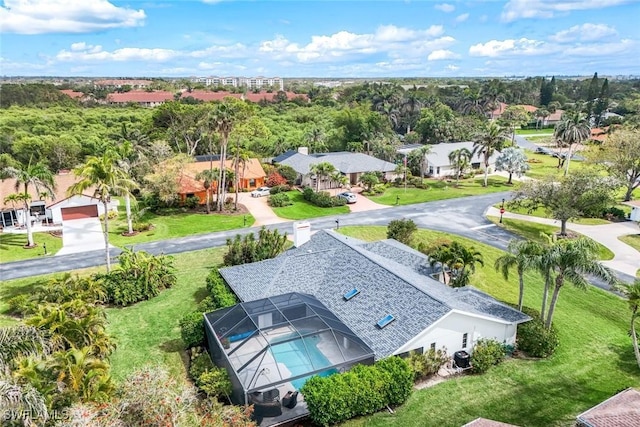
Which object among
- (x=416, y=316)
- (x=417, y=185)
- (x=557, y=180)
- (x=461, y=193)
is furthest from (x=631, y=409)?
(x=417, y=185)

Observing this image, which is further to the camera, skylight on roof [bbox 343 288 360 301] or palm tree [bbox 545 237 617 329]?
skylight on roof [bbox 343 288 360 301]

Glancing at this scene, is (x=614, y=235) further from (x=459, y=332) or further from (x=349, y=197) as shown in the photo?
(x=459, y=332)

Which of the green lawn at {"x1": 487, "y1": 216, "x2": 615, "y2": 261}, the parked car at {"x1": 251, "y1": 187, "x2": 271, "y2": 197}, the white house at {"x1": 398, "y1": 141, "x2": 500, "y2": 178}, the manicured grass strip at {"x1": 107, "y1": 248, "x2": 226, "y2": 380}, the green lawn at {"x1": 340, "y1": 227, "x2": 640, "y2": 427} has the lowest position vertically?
the manicured grass strip at {"x1": 107, "y1": 248, "x2": 226, "y2": 380}

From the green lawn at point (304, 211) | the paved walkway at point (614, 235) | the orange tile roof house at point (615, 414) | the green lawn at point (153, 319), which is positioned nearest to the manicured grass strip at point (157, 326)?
the green lawn at point (153, 319)

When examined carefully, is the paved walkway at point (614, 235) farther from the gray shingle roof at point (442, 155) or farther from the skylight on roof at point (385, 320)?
the skylight on roof at point (385, 320)

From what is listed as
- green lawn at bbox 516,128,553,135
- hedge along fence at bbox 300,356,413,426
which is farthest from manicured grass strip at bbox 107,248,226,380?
green lawn at bbox 516,128,553,135

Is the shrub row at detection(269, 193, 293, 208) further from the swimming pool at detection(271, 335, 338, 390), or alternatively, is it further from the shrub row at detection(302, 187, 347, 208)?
the swimming pool at detection(271, 335, 338, 390)

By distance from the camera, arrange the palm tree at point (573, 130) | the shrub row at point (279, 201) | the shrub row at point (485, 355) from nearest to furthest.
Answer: the shrub row at point (485, 355) → the shrub row at point (279, 201) → the palm tree at point (573, 130)
